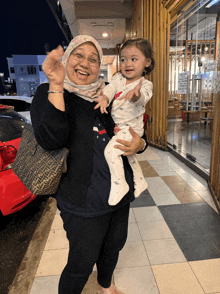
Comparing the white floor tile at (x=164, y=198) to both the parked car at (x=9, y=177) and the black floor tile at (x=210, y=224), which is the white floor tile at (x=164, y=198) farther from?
the parked car at (x=9, y=177)

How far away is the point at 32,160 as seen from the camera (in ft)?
3.11

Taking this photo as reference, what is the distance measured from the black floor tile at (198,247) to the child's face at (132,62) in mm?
1620

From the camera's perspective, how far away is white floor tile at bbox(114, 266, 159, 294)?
60.1 inches

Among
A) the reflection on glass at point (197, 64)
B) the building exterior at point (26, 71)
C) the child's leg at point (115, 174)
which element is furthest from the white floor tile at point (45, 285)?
the building exterior at point (26, 71)

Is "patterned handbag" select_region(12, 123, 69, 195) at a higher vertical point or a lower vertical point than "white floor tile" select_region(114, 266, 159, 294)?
higher

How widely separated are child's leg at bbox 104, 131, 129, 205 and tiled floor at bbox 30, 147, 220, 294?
1010 millimetres

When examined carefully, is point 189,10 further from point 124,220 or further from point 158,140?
point 124,220

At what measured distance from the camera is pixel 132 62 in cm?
130

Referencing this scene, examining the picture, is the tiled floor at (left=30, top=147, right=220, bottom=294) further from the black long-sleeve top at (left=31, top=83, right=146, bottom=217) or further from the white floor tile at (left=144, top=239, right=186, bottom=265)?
the black long-sleeve top at (left=31, top=83, right=146, bottom=217)

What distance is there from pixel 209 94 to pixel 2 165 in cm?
353

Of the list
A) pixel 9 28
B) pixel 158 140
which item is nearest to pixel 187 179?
pixel 158 140

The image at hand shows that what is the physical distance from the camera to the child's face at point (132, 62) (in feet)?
4.23

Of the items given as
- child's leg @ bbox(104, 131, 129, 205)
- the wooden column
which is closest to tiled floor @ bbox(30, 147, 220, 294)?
the wooden column

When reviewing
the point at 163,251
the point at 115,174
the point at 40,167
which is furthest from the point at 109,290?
the point at 40,167
